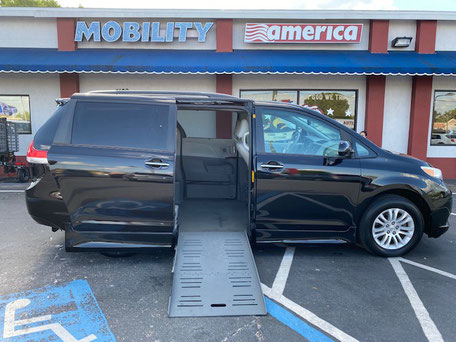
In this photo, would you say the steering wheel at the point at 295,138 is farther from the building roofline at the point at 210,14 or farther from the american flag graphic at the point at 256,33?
the building roofline at the point at 210,14

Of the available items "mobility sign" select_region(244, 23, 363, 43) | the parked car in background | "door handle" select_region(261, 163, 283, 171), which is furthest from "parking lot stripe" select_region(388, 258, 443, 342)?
the parked car in background

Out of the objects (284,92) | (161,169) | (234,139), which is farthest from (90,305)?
(284,92)

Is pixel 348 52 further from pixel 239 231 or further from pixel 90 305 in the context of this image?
pixel 90 305

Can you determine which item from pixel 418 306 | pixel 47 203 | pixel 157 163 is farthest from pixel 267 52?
pixel 418 306

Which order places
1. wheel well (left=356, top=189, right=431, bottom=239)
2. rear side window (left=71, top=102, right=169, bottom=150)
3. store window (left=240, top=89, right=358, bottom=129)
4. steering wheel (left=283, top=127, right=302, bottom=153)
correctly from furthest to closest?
1. store window (left=240, top=89, right=358, bottom=129)
2. wheel well (left=356, top=189, right=431, bottom=239)
3. steering wheel (left=283, top=127, right=302, bottom=153)
4. rear side window (left=71, top=102, right=169, bottom=150)

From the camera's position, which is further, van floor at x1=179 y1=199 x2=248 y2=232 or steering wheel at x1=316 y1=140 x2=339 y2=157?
van floor at x1=179 y1=199 x2=248 y2=232

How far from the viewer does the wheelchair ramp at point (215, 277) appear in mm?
3146

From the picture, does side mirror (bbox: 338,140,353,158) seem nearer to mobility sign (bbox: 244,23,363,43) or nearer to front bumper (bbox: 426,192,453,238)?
front bumper (bbox: 426,192,453,238)

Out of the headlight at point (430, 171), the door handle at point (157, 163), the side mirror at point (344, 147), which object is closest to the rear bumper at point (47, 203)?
the door handle at point (157, 163)

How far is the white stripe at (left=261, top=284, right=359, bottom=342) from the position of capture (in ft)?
9.25

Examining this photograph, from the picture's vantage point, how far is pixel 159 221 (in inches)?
156

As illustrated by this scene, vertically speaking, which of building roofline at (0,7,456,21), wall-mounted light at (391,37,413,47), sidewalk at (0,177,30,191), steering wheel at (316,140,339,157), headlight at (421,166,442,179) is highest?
building roofline at (0,7,456,21)

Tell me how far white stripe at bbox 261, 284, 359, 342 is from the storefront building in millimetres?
7323

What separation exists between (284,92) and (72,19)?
22.1ft
